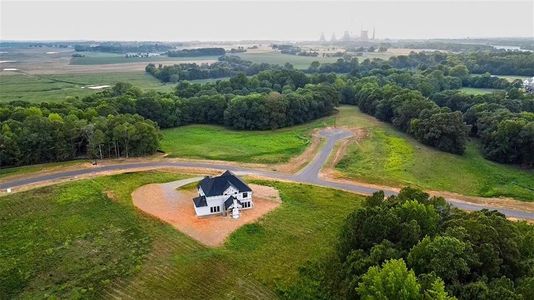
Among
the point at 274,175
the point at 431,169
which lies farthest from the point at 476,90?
the point at 274,175

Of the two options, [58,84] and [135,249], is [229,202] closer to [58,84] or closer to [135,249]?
[135,249]

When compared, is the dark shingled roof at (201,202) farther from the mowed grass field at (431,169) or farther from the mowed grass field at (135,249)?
the mowed grass field at (431,169)

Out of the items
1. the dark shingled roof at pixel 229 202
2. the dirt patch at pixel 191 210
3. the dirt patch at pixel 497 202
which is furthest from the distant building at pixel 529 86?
the dark shingled roof at pixel 229 202

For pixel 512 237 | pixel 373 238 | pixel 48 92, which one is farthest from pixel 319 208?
pixel 48 92

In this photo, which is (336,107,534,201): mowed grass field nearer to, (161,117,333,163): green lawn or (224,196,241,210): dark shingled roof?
(161,117,333,163): green lawn

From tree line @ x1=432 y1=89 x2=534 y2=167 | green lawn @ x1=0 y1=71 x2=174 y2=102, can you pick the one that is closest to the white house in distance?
tree line @ x1=432 y1=89 x2=534 y2=167

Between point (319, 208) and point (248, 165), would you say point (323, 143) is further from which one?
point (319, 208)
